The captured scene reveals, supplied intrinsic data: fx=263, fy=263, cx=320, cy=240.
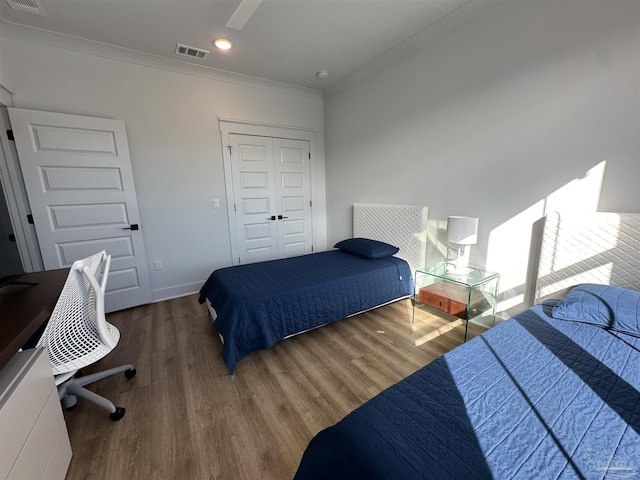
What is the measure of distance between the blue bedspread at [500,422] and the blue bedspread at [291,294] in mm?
1155

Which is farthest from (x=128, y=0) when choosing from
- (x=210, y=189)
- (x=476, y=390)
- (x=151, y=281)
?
(x=476, y=390)

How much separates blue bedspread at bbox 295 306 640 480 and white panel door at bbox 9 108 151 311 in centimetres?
301

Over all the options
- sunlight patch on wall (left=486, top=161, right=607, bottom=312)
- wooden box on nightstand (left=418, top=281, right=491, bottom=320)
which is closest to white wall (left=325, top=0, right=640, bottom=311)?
sunlight patch on wall (left=486, top=161, right=607, bottom=312)

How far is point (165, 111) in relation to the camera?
305 cm

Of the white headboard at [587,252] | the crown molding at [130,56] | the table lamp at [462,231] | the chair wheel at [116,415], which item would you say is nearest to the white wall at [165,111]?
the crown molding at [130,56]

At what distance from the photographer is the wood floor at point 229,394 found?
1.32 metres

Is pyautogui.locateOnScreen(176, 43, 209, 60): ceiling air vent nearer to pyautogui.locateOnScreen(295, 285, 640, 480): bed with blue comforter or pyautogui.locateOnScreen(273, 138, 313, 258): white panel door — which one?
pyautogui.locateOnScreen(273, 138, 313, 258): white panel door

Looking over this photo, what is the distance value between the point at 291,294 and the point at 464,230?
159cm

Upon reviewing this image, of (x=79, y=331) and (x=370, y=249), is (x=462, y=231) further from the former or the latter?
(x=79, y=331)

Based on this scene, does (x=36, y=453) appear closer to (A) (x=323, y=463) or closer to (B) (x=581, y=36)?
(A) (x=323, y=463)

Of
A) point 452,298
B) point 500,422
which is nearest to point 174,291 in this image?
point 452,298

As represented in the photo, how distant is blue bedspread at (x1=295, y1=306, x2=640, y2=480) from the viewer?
0.74 metres

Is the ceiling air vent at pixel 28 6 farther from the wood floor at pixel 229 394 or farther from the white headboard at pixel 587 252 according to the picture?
the white headboard at pixel 587 252

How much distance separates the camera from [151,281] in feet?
10.4
